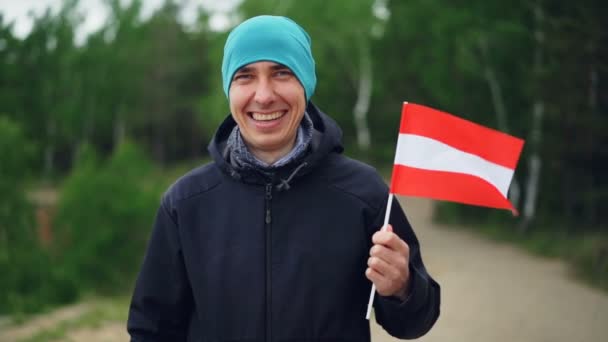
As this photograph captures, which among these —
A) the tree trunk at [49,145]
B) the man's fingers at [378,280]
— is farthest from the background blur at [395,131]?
the man's fingers at [378,280]

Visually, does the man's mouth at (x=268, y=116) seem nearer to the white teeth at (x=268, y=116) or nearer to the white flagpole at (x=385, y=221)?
the white teeth at (x=268, y=116)

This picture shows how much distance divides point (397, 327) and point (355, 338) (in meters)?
0.13

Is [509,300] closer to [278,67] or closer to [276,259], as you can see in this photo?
[276,259]

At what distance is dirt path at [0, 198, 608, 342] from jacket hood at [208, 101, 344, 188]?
196 inches

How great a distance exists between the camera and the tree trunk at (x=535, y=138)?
1323 centimetres

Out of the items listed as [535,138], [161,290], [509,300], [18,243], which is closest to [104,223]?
[18,243]

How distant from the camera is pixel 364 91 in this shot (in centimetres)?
2803

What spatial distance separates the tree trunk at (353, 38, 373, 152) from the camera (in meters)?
27.4

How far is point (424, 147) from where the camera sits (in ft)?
7.80

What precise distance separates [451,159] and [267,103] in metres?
0.74

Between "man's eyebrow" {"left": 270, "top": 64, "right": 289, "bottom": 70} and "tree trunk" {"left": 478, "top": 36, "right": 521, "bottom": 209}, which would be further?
"tree trunk" {"left": 478, "top": 36, "right": 521, "bottom": 209}

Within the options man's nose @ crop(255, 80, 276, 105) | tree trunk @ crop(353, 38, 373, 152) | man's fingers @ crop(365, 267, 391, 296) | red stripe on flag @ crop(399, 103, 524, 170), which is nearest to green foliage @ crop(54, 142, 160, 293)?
red stripe on flag @ crop(399, 103, 524, 170)

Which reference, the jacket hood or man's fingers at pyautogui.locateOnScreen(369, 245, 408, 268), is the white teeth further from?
man's fingers at pyautogui.locateOnScreen(369, 245, 408, 268)

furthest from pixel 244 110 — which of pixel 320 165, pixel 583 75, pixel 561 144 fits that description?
pixel 561 144
